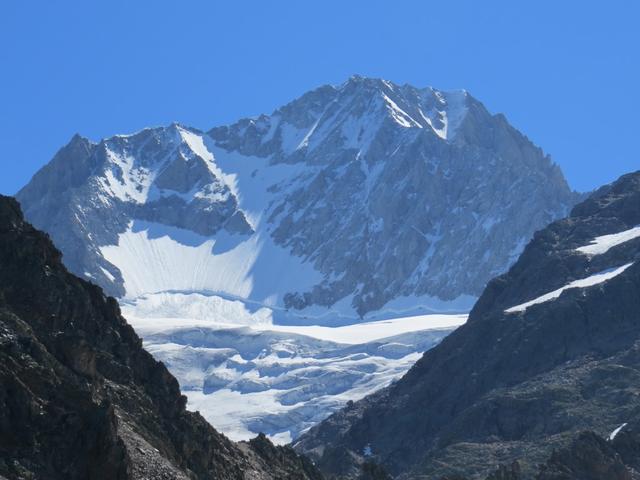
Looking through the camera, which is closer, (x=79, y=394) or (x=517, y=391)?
(x=79, y=394)

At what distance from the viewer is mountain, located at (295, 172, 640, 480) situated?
496 ft

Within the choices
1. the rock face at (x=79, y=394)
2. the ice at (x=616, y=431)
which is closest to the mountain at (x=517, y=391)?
the ice at (x=616, y=431)

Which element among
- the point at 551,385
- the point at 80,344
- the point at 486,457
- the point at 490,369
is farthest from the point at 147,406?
the point at 490,369

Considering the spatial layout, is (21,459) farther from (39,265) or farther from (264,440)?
(264,440)

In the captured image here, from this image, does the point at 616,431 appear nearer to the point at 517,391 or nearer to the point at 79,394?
the point at 517,391

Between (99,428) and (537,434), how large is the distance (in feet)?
298

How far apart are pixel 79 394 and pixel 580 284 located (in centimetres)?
12986

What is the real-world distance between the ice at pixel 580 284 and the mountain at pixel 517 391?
35 cm

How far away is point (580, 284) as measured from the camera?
194 metres

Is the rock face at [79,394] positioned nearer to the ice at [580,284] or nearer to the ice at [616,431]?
the ice at [616,431]

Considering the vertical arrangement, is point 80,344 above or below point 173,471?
above

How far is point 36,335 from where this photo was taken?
251 feet

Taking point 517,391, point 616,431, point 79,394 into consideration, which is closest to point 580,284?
point 517,391

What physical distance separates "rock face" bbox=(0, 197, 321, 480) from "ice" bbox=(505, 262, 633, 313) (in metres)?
95.5
